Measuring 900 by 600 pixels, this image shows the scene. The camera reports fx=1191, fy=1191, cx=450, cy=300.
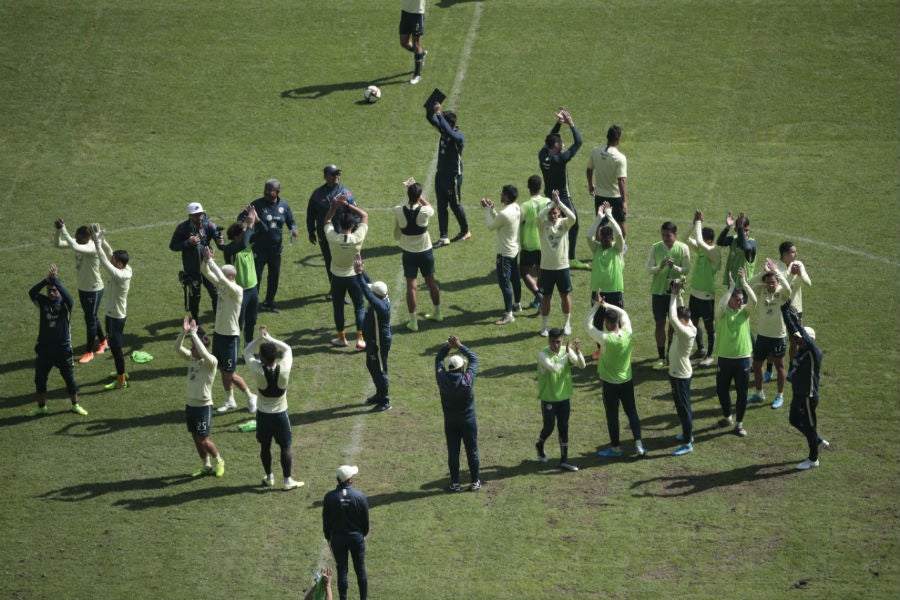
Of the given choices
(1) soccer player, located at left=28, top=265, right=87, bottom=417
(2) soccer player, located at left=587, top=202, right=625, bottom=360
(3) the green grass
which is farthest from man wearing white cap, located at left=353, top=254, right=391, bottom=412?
(1) soccer player, located at left=28, top=265, right=87, bottom=417

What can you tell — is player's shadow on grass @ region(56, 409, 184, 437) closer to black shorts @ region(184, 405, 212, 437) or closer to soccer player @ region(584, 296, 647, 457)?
black shorts @ region(184, 405, 212, 437)

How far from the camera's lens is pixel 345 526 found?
13492 millimetres

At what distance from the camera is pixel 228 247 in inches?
747

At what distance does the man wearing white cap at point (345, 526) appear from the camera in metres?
13.4

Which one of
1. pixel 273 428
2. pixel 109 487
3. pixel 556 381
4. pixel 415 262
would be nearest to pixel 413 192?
pixel 415 262

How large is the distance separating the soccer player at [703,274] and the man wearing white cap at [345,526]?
7129mm

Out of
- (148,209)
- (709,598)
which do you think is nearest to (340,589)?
(709,598)

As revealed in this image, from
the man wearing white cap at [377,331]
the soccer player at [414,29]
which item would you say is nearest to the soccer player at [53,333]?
the man wearing white cap at [377,331]

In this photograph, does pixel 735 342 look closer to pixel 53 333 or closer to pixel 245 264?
pixel 245 264

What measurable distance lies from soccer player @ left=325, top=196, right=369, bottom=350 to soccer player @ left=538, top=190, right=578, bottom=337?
2897mm

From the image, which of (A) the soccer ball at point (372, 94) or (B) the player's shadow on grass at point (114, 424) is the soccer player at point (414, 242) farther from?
(A) the soccer ball at point (372, 94)

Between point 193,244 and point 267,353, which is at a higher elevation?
point 193,244

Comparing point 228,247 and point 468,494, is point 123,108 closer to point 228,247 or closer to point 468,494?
point 228,247

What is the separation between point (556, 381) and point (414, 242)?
4979mm
